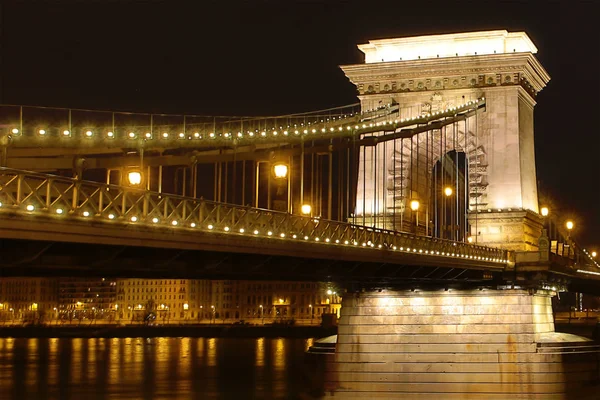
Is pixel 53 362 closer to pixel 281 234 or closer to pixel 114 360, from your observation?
pixel 114 360

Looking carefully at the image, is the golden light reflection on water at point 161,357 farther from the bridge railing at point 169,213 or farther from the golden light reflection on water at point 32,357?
the bridge railing at point 169,213

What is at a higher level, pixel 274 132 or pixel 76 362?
pixel 274 132

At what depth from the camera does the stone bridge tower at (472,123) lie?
184 feet

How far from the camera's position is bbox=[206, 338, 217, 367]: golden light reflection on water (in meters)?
97.2

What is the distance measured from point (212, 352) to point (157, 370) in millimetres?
25159

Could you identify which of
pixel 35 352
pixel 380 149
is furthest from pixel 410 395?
pixel 35 352

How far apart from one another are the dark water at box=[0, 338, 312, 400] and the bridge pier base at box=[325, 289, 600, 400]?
15.4 feet

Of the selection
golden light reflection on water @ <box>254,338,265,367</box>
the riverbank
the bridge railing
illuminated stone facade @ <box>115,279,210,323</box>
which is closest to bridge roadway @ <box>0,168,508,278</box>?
the bridge railing

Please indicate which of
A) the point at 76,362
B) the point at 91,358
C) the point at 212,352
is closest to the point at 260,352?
the point at 212,352

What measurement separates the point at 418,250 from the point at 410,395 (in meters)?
9.60

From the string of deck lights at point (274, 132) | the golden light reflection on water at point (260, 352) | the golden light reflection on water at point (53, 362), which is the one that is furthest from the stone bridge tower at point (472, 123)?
the golden light reflection on water at point (260, 352)

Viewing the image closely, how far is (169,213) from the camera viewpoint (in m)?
28.9

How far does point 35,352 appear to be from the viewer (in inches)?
4808

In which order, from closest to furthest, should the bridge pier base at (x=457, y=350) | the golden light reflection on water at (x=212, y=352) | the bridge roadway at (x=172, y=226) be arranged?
the bridge roadway at (x=172, y=226) → the bridge pier base at (x=457, y=350) → the golden light reflection on water at (x=212, y=352)
